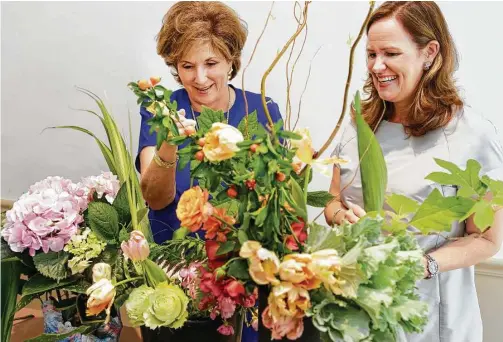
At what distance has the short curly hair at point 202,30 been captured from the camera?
1.33 m

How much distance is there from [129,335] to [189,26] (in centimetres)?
67

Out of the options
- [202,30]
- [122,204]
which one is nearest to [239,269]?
[122,204]

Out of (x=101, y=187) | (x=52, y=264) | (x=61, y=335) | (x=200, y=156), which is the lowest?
(x=61, y=335)

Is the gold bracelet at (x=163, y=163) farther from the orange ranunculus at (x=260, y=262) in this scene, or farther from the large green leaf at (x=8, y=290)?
the orange ranunculus at (x=260, y=262)

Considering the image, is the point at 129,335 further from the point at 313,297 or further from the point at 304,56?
the point at 304,56

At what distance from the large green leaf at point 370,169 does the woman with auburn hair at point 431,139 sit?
0.35 metres

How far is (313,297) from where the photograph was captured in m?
0.69

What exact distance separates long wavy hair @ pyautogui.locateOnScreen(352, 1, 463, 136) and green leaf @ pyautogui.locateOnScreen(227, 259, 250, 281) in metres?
0.60

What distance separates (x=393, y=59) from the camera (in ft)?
3.99

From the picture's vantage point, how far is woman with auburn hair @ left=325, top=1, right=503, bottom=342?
3.94 ft

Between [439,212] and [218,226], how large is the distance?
0.29 metres

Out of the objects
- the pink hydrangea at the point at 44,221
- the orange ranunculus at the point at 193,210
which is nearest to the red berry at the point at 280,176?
the orange ranunculus at the point at 193,210

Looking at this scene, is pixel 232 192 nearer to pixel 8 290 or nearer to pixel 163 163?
pixel 163 163

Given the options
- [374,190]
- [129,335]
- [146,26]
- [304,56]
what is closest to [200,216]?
[374,190]
